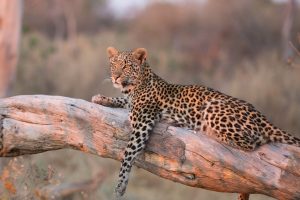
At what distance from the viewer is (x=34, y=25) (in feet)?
116

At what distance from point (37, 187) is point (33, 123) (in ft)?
3.43

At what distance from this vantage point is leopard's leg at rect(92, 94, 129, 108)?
7309 mm

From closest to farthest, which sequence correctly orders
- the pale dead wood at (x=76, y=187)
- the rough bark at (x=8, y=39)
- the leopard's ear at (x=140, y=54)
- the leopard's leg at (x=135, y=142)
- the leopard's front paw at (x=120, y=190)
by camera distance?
the leopard's leg at (x=135, y=142) < the leopard's front paw at (x=120, y=190) < the leopard's ear at (x=140, y=54) < the pale dead wood at (x=76, y=187) < the rough bark at (x=8, y=39)

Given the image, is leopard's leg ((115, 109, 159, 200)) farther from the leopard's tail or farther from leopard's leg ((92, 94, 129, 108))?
the leopard's tail

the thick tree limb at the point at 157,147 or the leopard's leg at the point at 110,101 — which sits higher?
the leopard's leg at the point at 110,101

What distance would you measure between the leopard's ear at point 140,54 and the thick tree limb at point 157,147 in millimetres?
670

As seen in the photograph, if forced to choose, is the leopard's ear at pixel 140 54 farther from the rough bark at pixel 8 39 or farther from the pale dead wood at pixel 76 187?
the rough bark at pixel 8 39

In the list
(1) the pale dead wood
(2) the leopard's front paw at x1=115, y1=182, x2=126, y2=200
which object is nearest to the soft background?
(1) the pale dead wood

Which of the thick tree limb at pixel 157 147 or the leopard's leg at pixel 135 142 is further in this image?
the leopard's leg at pixel 135 142

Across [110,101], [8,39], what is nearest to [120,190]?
[110,101]

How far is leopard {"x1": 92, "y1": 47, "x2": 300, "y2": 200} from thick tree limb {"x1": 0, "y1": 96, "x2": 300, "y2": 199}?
0.37 feet

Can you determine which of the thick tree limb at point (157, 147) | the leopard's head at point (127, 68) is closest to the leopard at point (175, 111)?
the leopard's head at point (127, 68)

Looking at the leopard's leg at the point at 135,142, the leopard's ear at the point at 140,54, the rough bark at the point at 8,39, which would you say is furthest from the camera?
the rough bark at the point at 8,39

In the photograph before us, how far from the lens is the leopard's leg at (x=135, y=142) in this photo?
6848mm
